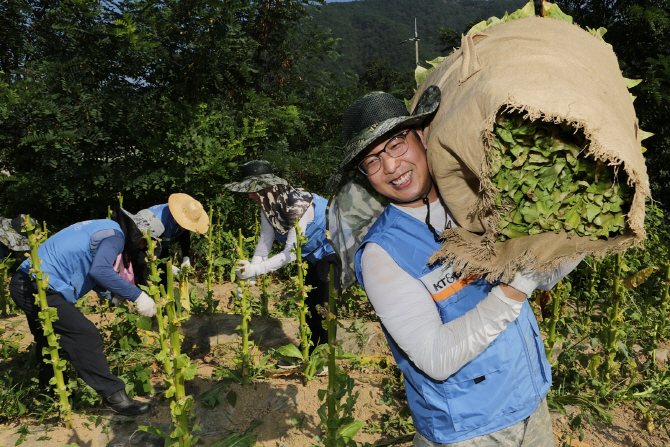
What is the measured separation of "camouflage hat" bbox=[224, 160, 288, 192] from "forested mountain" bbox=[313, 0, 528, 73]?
157ft

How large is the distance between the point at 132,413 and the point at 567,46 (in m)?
3.46

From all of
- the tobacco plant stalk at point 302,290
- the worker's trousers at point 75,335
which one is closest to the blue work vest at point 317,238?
the tobacco plant stalk at point 302,290

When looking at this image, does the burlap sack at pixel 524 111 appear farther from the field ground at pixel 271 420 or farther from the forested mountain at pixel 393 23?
the forested mountain at pixel 393 23

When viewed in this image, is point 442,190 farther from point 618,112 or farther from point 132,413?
point 132,413

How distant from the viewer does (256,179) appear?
3.80 metres

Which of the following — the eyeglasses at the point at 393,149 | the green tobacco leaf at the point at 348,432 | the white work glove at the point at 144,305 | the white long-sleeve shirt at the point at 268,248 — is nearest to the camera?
the eyeglasses at the point at 393,149

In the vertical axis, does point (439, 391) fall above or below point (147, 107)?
below

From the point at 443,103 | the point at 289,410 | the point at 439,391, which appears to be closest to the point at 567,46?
the point at 443,103

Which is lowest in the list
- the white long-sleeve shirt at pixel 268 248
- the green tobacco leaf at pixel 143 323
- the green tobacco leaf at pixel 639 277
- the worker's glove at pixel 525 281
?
the green tobacco leaf at pixel 143 323

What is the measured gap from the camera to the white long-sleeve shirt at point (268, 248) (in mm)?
3519

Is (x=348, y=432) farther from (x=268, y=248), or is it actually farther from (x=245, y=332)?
(x=268, y=248)

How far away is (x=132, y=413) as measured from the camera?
3.13 metres

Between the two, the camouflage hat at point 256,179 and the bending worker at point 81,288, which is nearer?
the bending worker at point 81,288

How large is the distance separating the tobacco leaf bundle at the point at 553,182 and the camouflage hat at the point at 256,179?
2662 mm
